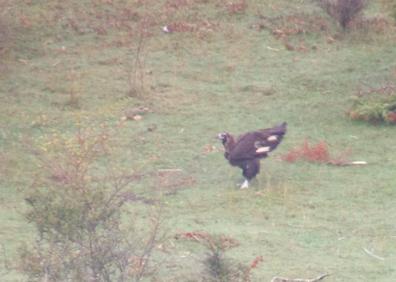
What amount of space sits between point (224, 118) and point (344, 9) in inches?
164

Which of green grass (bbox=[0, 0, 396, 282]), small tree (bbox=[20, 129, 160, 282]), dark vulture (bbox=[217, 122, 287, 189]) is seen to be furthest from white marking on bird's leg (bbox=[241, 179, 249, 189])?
small tree (bbox=[20, 129, 160, 282])

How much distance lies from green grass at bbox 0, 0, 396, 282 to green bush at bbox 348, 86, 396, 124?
0.14 m

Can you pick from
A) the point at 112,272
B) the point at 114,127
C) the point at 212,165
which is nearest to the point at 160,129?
the point at 114,127

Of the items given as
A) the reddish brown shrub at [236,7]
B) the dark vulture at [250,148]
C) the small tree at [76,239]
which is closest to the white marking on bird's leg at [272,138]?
the dark vulture at [250,148]

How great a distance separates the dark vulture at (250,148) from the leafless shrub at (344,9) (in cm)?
606

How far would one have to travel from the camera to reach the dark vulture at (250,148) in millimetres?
12070

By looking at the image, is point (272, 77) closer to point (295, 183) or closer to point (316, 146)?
point (316, 146)

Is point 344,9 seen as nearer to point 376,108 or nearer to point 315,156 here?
point 376,108

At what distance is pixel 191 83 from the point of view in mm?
16250

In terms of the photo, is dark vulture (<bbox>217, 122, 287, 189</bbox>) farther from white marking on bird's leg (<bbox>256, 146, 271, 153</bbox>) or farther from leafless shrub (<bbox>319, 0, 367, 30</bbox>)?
leafless shrub (<bbox>319, 0, 367, 30</bbox>)

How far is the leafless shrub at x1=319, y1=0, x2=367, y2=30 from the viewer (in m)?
18.1

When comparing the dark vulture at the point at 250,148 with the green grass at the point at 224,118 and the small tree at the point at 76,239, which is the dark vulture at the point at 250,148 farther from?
the small tree at the point at 76,239

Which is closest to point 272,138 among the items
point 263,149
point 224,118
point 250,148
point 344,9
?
point 263,149

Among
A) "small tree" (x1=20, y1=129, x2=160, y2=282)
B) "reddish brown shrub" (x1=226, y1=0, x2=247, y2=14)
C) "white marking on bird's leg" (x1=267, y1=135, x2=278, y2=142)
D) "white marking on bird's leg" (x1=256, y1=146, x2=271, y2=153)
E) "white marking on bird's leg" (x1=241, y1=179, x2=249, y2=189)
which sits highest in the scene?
"small tree" (x1=20, y1=129, x2=160, y2=282)
